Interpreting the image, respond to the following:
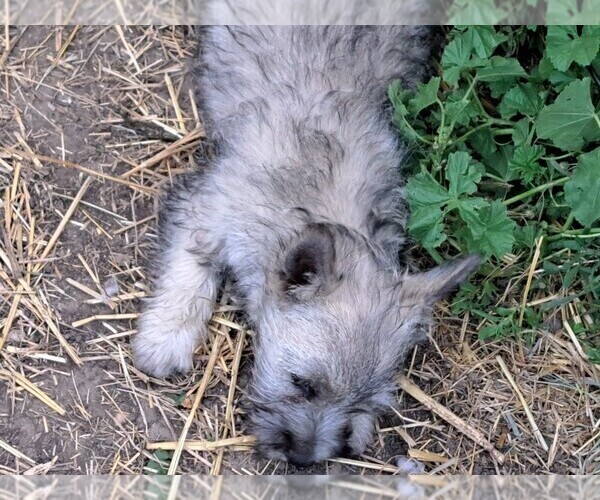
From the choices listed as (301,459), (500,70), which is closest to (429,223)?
(500,70)

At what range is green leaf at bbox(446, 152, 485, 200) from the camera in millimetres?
3531

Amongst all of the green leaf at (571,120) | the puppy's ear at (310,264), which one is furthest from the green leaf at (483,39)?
the puppy's ear at (310,264)

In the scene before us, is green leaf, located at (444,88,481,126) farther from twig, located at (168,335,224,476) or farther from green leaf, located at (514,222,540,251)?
twig, located at (168,335,224,476)

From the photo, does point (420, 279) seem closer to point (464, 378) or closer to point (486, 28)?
point (464, 378)

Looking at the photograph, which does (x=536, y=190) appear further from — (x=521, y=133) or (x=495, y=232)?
(x=495, y=232)

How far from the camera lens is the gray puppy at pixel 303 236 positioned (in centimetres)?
328

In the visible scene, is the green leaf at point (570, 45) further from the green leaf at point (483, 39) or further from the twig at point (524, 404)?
the twig at point (524, 404)

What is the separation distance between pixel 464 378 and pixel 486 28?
66.8 inches

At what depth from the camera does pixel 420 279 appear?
11.2 feet

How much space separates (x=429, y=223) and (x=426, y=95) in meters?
0.62

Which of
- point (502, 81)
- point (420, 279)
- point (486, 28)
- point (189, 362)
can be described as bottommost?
point (189, 362)

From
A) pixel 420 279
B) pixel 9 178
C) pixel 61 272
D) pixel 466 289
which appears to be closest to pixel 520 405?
pixel 466 289

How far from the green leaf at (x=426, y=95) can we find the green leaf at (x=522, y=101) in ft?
1.31

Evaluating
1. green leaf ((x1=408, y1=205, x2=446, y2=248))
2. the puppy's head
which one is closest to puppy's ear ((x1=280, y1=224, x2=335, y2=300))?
the puppy's head
